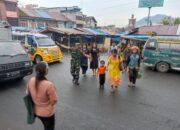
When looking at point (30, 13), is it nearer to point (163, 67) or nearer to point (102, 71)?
point (163, 67)

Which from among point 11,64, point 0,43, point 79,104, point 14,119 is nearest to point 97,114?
point 79,104

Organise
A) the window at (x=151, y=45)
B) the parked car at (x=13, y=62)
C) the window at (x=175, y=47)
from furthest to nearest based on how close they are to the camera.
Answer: the window at (x=151, y=45), the window at (x=175, y=47), the parked car at (x=13, y=62)

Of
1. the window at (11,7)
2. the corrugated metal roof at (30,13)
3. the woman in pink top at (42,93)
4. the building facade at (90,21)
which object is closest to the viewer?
the woman in pink top at (42,93)

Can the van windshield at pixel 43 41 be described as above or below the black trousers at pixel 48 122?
above

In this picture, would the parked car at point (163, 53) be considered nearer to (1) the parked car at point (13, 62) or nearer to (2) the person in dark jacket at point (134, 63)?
(2) the person in dark jacket at point (134, 63)

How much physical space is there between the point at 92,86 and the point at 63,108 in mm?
2503

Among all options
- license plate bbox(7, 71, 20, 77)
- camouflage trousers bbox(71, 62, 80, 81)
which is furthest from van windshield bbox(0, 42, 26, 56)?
camouflage trousers bbox(71, 62, 80, 81)

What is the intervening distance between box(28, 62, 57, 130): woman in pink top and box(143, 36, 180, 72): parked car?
359 inches

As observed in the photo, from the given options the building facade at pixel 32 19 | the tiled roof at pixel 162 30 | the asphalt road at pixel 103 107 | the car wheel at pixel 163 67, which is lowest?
the asphalt road at pixel 103 107

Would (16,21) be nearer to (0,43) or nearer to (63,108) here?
(0,43)

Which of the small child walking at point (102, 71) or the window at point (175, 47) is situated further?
the window at point (175, 47)

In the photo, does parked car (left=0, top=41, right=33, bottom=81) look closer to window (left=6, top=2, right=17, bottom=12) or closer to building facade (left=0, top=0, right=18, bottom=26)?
building facade (left=0, top=0, right=18, bottom=26)

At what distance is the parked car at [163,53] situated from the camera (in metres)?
10.5

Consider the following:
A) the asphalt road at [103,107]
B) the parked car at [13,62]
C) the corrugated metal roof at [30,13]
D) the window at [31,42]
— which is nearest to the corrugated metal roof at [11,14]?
the corrugated metal roof at [30,13]
